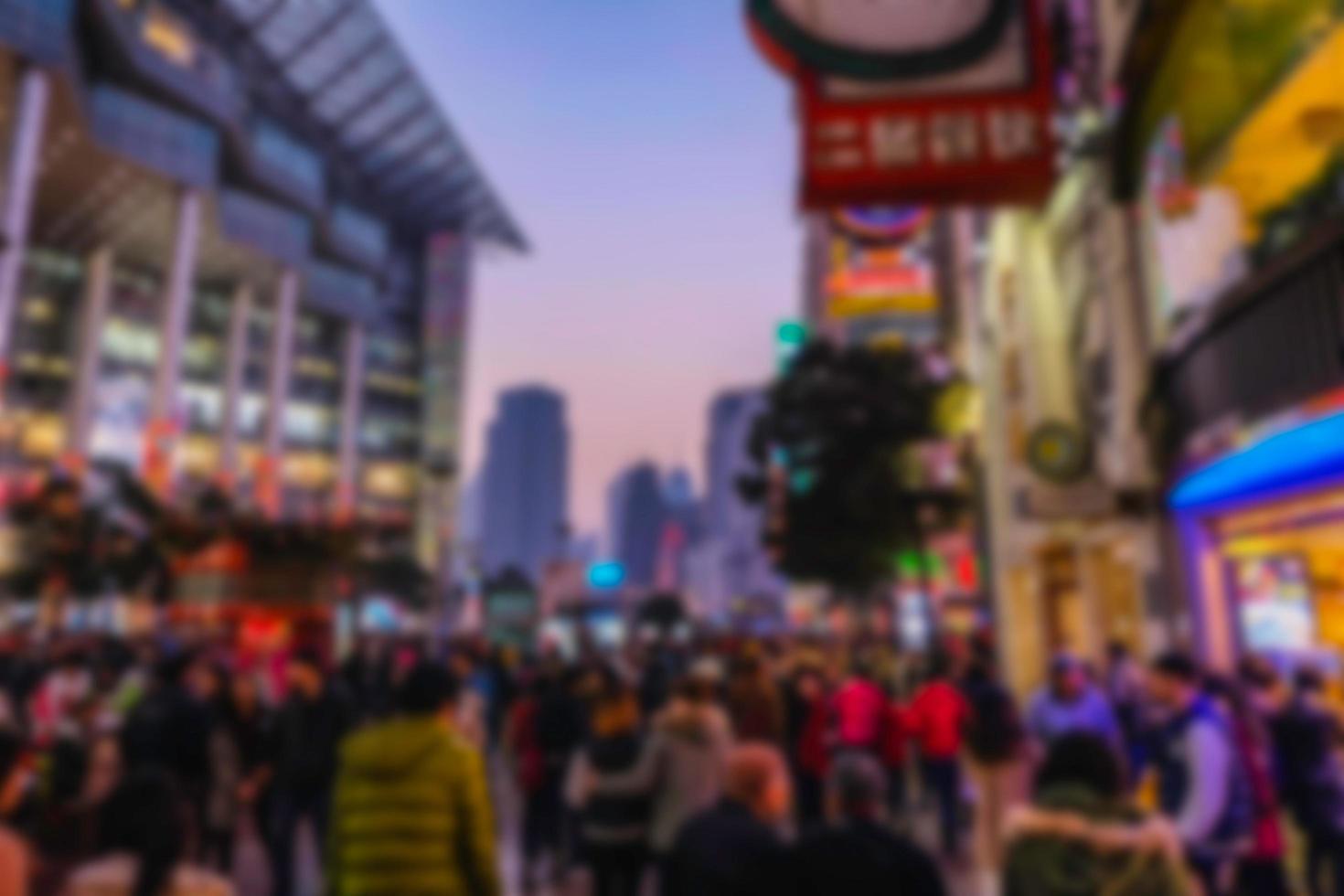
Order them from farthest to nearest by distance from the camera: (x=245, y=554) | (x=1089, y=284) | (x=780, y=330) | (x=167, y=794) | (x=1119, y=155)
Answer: (x=780, y=330)
(x=245, y=554)
(x=1089, y=284)
(x=1119, y=155)
(x=167, y=794)

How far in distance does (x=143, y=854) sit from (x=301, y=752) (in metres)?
5.12

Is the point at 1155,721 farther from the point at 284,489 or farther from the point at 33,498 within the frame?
the point at 284,489

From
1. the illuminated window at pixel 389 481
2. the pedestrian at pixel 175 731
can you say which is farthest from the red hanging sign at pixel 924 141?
the illuminated window at pixel 389 481

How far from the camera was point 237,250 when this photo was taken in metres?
61.8

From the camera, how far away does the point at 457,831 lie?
12.9ft

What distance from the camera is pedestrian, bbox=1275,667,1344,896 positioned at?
5898 millimetres

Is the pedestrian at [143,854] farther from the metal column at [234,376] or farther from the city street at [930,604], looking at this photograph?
the metal column at [234,376]

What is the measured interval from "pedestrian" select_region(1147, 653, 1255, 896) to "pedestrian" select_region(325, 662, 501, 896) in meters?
3.72

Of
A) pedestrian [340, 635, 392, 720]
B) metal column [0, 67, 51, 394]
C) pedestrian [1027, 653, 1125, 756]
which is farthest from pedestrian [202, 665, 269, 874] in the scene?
metal column [0, 67, 51, 394]

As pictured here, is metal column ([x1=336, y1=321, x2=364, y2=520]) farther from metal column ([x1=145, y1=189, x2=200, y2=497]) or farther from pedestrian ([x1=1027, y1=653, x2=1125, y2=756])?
pedestrian ([x1=1027, y1=653, x2=1125, y2=756])

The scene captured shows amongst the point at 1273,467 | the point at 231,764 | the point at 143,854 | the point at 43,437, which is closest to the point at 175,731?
the point at 231,764

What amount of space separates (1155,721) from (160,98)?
57.9 metres

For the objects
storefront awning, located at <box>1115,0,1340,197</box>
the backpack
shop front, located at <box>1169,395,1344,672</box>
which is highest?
storefront awning, located at <box>1115,0,1340,197</box>

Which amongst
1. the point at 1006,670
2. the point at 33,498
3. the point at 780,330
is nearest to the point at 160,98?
the point at 33,498
